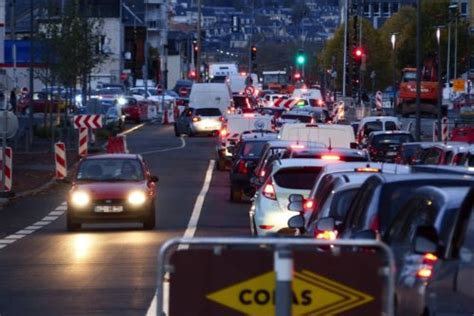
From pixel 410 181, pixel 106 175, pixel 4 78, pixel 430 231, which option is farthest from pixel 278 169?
pixel 4 78

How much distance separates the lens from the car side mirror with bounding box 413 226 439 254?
941 centimetres

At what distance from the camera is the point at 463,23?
111 metres

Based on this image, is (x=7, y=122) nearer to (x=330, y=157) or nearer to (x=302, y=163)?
(x=330, y=157)

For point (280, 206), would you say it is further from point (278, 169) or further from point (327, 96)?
point (327, 96)

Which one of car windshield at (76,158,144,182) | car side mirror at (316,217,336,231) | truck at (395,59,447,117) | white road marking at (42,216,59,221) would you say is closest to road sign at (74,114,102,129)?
white road marking at (42,216,59,221)

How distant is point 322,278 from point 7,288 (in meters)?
10.4

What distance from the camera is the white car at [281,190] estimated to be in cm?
2167

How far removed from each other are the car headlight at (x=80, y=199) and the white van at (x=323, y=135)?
369 inches

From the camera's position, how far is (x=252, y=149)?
36.7 metres

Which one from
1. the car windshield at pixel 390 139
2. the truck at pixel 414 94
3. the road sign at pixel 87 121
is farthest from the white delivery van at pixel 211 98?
the car windshield at pixel 390 139

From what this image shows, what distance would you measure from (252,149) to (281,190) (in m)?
14.9

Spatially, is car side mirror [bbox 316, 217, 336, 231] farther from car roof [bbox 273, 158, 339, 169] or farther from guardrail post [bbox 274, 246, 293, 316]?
car roof [bbox 273, 158, 339, 169]

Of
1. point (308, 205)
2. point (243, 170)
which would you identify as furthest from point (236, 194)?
point (308, 205)

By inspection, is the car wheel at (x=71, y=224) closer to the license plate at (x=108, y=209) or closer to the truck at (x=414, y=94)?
the license plate at (x=108, y=209)
